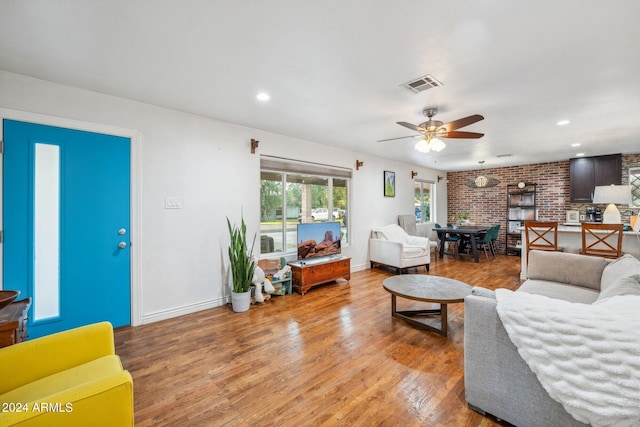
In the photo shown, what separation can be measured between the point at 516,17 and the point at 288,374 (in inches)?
108

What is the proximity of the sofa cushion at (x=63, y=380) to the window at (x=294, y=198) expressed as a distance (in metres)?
2.61

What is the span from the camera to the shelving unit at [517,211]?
6.90 metres

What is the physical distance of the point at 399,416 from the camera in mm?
1592

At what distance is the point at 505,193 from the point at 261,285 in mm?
7038

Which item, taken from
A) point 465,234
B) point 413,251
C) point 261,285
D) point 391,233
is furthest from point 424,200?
point 261,285

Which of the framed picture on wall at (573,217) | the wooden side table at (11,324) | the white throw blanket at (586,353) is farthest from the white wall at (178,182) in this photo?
the framed picture on wall at (573,217)

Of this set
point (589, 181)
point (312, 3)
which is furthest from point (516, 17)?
point (589, 181)

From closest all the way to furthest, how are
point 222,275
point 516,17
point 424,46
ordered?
point 516,17
point 424,46
point 222,275

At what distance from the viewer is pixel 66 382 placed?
1.25 metres

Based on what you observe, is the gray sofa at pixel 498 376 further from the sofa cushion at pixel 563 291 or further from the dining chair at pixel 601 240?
the dining chair at pixel 601 240

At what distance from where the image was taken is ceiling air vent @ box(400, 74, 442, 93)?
2.29m

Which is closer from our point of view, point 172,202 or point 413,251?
point 172,202

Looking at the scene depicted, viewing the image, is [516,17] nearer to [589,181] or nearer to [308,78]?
[308,78]

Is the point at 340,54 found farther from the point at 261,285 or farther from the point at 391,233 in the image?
the point at 391,233
